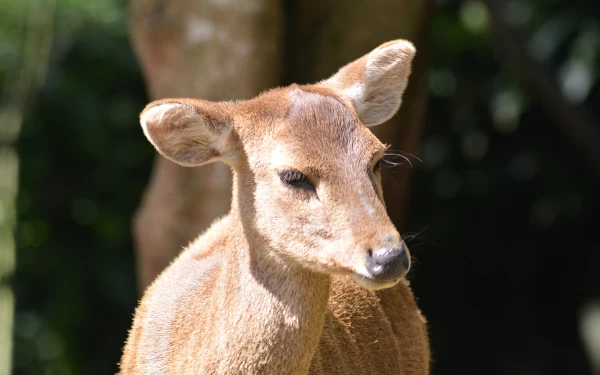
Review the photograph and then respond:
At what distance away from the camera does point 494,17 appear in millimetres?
8281

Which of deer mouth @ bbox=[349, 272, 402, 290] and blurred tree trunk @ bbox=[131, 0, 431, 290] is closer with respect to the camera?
deer mouth @ bbox=[349, 272, 402, 290]

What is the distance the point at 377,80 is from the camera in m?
4.06

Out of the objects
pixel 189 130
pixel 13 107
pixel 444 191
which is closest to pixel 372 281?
pixel 189 130

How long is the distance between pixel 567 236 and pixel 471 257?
985mm

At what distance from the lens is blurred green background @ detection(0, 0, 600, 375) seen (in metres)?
8.47

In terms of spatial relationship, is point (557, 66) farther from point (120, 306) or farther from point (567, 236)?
point (120, 306)

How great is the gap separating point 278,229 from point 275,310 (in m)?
0.31

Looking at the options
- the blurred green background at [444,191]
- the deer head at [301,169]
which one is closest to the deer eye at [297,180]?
the deer head at [301,169]

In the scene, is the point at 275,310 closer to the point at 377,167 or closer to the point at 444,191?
the point at 377,167

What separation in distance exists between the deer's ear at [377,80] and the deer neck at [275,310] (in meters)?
0.74

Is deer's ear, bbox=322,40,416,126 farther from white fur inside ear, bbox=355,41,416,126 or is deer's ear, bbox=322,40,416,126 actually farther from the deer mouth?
the deer mouth

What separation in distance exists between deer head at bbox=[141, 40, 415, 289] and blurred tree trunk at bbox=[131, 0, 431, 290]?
244cm

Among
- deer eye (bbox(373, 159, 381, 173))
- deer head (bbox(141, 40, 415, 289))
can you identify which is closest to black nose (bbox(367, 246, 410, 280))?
deer head (bbox(141, 40, 415, 289))

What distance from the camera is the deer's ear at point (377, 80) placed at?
4.01 meters
